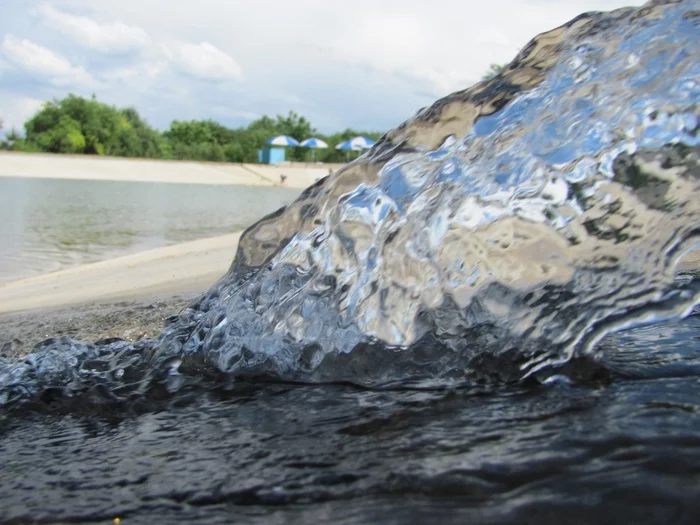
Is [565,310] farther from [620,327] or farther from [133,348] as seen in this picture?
[133,348]

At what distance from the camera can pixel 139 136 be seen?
58344 mm

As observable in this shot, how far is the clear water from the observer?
1.71 meters

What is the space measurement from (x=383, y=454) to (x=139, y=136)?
6011cm

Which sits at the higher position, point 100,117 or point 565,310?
point 100,117

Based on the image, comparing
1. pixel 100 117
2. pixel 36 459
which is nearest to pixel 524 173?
pixel 36 459

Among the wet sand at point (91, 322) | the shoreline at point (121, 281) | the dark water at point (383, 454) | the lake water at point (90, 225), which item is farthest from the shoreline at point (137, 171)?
the dark water at point (383, 454)

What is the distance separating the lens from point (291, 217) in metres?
3.49

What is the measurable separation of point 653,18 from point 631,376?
4.67ft

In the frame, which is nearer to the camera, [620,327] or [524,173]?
[620,327]

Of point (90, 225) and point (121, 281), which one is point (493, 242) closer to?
point (121, 281)

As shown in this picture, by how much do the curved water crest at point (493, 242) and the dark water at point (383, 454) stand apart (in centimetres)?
22

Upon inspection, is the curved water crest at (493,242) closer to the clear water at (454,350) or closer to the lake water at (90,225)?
the clear water at (454,350)

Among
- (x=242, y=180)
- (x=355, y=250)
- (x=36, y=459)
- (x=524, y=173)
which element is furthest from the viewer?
(x=242, y=180)

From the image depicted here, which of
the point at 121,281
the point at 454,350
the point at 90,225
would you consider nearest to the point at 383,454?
the point at 454,350
